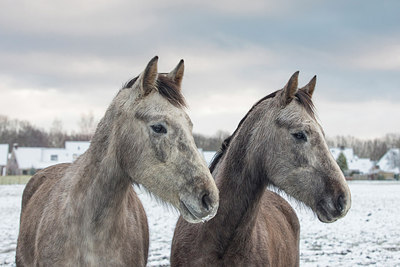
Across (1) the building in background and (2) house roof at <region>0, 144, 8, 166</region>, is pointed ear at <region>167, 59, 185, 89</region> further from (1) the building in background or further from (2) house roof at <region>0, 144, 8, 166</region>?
(2) house roof at <region>0, 144, 8, 166</region>

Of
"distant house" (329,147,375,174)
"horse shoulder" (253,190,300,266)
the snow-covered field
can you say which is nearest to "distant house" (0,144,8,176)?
the snow-covered field

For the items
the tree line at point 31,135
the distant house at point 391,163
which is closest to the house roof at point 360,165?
the distant house at point 391,163

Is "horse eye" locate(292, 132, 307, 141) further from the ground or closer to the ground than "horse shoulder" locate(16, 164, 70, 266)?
further from the ground

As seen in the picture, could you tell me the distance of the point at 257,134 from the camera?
174 inches

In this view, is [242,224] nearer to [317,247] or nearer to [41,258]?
[41,258]

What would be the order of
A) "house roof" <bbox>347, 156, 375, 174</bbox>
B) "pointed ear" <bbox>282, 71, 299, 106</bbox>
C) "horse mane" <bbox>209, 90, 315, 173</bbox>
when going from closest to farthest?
"pointed ear" <bbox>282, 71, 299, 106</bbox>, "horse mane" <bbox>209, 90, 315, 173</bbox>, "house roof" <bbox>347, 156, 375, 174</bbox>

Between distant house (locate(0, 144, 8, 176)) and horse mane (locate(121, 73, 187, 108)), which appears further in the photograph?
distant house (locate(0, 144, 8, 176))

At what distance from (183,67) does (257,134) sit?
1.09 meters

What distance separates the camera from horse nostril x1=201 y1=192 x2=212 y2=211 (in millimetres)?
3102

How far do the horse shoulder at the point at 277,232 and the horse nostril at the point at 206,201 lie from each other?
152 centimetres

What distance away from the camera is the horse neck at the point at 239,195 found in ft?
14.0

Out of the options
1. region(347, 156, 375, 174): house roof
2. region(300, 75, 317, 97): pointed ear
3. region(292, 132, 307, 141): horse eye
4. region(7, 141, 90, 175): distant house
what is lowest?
region(347, 156, 375, 174): house roof

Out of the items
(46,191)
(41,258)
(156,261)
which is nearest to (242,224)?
(41,258)

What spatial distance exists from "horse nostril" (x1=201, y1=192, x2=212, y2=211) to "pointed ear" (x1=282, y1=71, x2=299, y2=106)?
5.44 feet
